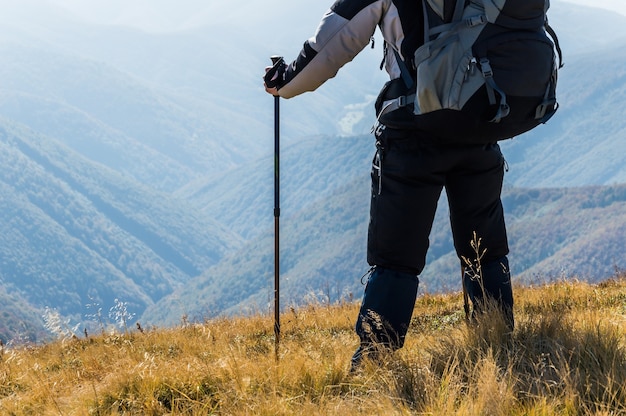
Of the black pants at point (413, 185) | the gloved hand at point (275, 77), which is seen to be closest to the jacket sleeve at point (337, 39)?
the gloved hand at point (275, 77)

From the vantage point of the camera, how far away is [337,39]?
3559 mm

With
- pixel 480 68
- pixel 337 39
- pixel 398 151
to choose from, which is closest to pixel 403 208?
pixel 398 151

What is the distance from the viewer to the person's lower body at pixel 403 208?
3.54m

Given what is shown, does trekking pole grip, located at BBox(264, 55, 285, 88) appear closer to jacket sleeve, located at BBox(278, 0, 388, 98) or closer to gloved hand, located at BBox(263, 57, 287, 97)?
gloved hand, located at BBox(263, 57, 287, 97)

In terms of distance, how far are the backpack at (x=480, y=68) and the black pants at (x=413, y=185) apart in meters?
0.16

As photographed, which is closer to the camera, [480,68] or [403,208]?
[480,68]

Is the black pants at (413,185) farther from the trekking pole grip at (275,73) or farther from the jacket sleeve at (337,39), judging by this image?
the trekking pole grip at (275,73)

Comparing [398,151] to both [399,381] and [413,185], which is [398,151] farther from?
[399,381]

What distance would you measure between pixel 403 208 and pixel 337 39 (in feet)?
2.86

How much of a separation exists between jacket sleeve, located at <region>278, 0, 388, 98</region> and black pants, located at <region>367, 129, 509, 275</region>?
43 centimetres

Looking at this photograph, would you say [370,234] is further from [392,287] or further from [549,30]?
[549,30]

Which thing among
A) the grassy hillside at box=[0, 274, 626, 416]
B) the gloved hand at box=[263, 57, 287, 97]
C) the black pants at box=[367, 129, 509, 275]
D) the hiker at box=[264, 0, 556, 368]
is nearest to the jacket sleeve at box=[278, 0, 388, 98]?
the hiker at box=[264, 0, 556, 368]

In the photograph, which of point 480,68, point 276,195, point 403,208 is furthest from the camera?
point 276,195

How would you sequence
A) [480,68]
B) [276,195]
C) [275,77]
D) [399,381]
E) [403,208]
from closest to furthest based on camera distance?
1. [399,381]
2. [480,68]
3. [403,208]
4. [275,77]
5. [276,195]
